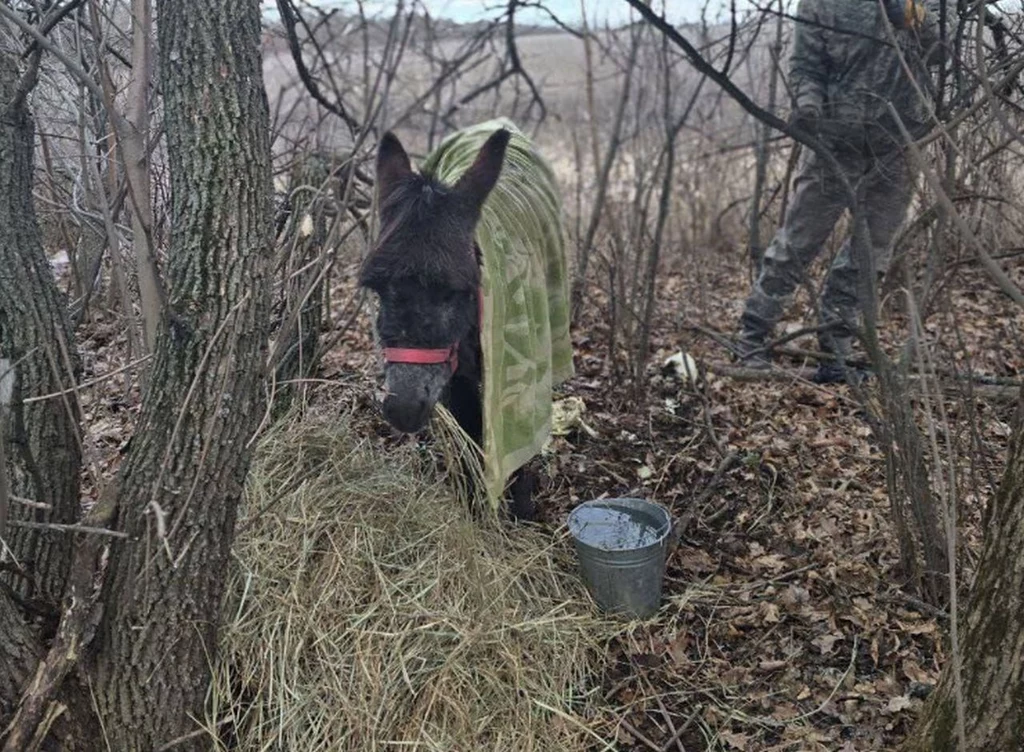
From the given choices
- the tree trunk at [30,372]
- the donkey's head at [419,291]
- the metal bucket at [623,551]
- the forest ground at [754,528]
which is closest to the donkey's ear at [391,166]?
the donkey's head at [419,291]

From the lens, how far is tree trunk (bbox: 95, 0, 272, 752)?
2115 millimetres

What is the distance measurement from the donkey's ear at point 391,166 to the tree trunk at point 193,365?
893 mm

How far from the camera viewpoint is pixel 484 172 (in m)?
3.16

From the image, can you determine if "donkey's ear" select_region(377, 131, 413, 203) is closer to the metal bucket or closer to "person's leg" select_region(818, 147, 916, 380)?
the metal bucket

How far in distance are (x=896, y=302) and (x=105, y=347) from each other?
18.2 ft

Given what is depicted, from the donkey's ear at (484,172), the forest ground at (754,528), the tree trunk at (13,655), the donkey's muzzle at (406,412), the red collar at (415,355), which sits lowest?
the forest ground at (754,528)

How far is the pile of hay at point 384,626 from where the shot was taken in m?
2.53

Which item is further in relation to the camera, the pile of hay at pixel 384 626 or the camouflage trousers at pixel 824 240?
the camouflage trousers at pixel 824 240

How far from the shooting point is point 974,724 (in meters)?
1.85

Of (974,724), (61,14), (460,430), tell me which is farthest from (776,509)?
(61,14)

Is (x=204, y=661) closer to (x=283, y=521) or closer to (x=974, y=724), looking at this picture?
(x=283, y=521)

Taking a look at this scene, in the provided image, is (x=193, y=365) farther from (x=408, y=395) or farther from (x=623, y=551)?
(x=623, y=551)

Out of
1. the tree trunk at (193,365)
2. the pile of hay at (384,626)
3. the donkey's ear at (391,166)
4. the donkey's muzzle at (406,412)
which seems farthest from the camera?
the donkey's ear at (391,166)

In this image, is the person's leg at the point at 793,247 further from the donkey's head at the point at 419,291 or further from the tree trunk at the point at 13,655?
the tree trunk at the point at 13,655
